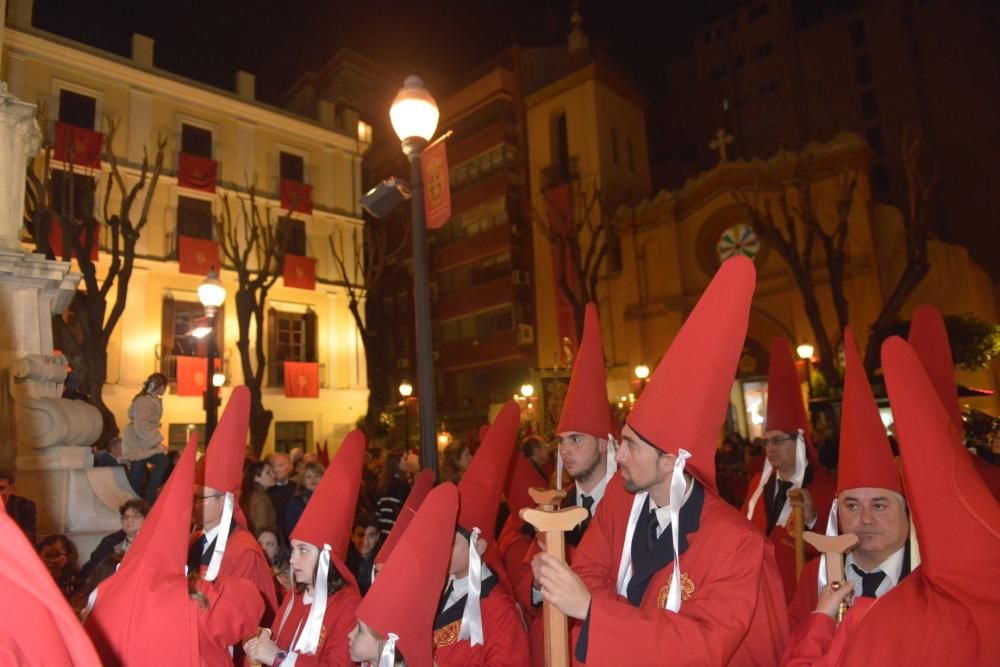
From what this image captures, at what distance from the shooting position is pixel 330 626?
3.55 metres

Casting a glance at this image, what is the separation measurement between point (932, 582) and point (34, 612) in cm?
245

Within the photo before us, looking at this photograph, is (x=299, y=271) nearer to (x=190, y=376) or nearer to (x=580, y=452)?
(x=190, y=376)

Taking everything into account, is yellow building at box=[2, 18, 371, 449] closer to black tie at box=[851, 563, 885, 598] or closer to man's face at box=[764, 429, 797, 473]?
man's face at box=[764, 429, 797, 473]

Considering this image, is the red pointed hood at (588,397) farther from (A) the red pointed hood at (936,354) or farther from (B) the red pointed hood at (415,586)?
(A) the red pointed hood at (936,354)

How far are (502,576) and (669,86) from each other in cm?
4083

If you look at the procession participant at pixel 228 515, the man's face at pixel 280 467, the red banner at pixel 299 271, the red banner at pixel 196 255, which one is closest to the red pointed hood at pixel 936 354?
the procession participant at pixel 228 515

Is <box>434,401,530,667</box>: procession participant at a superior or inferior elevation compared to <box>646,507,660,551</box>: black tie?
inferior

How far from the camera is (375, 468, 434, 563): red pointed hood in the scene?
3691 millimetres

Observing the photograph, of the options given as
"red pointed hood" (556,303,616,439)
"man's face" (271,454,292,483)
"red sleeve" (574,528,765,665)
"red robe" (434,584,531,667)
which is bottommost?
"red robe" (434,584,531,667)

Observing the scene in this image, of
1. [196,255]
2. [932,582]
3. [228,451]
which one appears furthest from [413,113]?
[196,255]

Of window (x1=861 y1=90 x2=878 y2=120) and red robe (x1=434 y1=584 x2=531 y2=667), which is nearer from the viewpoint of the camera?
red robe (x1=434 y1=584 x2=531 y2=667)

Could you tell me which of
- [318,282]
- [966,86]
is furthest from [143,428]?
[966,86]

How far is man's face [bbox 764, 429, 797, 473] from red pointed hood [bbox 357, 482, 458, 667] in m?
2.87

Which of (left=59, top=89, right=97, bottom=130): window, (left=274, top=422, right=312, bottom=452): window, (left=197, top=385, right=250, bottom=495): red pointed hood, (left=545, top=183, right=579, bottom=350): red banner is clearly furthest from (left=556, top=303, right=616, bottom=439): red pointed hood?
(left=59, top=89, right=97, bottom=130): window
